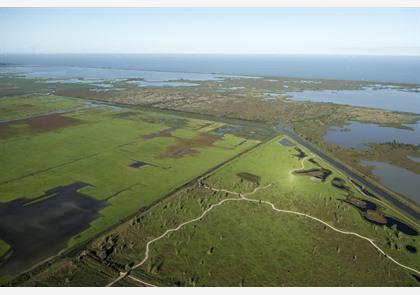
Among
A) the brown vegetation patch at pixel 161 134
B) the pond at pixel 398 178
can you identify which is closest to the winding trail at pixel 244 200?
the pond at pixel 398 178

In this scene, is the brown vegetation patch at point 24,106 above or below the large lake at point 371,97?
below

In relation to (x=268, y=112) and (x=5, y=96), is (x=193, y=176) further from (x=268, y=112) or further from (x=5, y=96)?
(x=5, y=96)

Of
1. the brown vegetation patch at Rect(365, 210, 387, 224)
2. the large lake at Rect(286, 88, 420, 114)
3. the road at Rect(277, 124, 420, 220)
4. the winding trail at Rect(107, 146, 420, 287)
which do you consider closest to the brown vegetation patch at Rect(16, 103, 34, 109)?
the winding trail at Rect(107, 146, 420, 287)

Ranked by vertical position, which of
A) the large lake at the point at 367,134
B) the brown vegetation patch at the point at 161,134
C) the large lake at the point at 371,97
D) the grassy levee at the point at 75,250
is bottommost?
the grassy levee at the point at 75,250

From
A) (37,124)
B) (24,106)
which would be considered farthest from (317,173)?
(24,106)

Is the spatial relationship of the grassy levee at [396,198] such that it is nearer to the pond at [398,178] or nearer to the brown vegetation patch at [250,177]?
the pond at [398,178]

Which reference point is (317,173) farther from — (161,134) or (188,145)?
(161,134)
